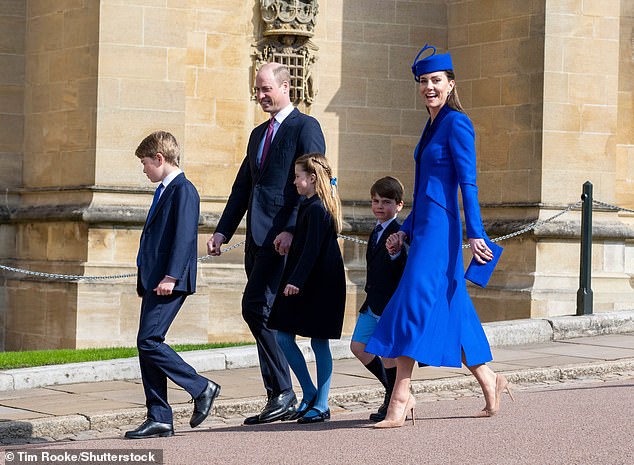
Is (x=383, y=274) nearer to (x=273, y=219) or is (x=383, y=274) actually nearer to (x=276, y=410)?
(x=273, y=219)

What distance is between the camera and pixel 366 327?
298 inches

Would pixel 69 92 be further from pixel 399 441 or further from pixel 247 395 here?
pixel 399 441

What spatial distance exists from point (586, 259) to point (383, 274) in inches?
212

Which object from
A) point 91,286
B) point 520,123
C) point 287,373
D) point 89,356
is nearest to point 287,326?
point 287,373

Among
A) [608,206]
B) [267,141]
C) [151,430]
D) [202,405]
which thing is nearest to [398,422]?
[202,405]

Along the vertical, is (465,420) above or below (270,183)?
below

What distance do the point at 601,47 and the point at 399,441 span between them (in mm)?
8756

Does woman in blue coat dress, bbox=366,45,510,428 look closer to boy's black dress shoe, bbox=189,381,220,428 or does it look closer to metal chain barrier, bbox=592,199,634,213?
boy's black dress shoe, bbox=189,381,220,428

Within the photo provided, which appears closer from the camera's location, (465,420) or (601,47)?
(465,420)

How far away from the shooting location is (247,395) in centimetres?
835

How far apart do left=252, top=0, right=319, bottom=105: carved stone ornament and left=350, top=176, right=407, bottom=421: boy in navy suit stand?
22.1 ft

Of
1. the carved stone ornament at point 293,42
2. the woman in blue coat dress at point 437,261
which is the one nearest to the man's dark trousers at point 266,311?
the woman in blue coat dress at point 437,261

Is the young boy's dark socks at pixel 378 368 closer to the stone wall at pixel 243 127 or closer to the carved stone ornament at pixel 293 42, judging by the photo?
the stone wall at pixel 243 127

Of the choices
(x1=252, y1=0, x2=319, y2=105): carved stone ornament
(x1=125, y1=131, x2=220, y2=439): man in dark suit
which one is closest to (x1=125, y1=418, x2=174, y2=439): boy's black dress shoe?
(x1=125, y1=131, x2=220, y2=439): man in dark suit
